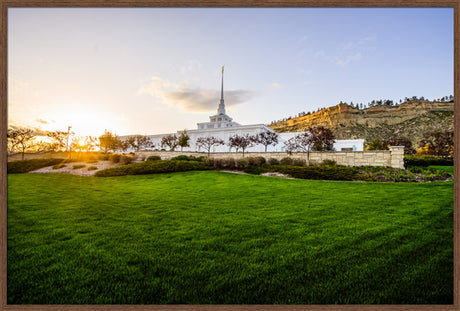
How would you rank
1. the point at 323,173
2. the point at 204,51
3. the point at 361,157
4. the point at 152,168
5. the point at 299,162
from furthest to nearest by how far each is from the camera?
1. the point at 299,162
2. the point at 361,157
3. the point at 152,168
4. the point at 323,173
5. the point at 204,51

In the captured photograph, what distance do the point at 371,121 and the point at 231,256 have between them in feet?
255

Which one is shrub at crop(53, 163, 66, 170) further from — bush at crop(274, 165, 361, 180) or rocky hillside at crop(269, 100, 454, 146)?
rocky hillside at crop(269, 100, 454, 146)

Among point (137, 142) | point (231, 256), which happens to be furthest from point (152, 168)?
point (137, 142)

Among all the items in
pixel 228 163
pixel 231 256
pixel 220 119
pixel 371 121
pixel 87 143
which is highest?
pixel 371 121

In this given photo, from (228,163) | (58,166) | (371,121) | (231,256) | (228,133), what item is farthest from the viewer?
(371,121)

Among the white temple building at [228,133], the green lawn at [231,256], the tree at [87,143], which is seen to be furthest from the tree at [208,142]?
the green lawn at [231,256]

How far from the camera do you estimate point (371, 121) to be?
2552 inches

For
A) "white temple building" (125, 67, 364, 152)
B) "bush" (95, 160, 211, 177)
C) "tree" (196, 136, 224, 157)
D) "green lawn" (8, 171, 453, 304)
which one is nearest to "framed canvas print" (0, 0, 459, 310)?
"green lawn" (8, 171, 453, 304)

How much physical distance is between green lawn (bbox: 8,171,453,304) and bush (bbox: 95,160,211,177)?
8582 mm

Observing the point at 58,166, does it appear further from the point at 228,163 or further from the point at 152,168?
the point at 228,163

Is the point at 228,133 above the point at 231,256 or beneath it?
above

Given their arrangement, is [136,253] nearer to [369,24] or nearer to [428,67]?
[369,24]

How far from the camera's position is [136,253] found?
8.87 feet

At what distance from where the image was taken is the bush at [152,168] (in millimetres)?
13278
